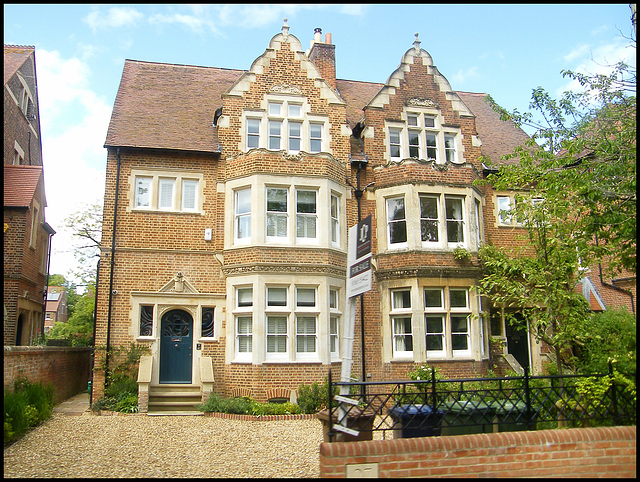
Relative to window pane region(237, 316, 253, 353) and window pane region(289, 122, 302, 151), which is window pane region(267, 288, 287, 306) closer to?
window pane region(237, 316, 253, 353)

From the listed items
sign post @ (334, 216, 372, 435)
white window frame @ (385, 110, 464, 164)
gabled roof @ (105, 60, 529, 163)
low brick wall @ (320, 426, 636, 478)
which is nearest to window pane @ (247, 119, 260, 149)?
gabled roof @ (105, 60, 529, 163)

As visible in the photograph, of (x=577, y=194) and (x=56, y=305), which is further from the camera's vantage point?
(x=56, y=305)

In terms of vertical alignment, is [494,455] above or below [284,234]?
below

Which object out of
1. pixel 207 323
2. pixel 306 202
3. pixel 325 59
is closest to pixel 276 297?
pixel 207 323

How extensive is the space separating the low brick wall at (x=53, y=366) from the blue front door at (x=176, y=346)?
127 inches

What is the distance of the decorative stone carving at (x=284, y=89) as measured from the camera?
18266mm

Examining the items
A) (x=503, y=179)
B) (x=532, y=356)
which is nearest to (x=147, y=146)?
(x=503, y=179)

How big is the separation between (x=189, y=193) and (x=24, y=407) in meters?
8.13

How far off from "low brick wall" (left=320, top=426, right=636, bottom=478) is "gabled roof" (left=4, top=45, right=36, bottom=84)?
2212cm

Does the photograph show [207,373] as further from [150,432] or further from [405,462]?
[405,462]

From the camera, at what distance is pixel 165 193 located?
17.5 meters

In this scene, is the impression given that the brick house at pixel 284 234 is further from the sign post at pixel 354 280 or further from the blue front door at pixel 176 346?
the sign post at pixel 354 280

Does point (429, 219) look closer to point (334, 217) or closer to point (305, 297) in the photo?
point (334, 217)

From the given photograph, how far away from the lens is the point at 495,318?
61.9 feet
